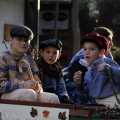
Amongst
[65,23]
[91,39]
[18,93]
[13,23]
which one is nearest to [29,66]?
[18,93]

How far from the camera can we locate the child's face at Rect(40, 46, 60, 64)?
5293 mm

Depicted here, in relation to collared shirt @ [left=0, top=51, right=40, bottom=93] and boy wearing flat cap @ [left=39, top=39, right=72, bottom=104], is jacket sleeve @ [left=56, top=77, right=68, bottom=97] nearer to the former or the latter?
boy wearing flat cap @ [left=39, top=39, right=72, bottom=104]

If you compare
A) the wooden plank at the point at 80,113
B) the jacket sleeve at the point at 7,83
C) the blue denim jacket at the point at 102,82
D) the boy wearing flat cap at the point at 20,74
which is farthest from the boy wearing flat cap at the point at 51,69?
the wooden plank at the point at 80,113

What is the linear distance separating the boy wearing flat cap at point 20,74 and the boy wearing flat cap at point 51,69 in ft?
0.82

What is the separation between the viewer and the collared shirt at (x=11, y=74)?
15.3 feet

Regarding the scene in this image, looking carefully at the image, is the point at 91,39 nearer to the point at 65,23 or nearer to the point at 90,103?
the point at 90,103

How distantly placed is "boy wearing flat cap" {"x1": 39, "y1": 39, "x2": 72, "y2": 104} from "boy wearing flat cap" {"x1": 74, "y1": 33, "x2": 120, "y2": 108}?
2.02 feet

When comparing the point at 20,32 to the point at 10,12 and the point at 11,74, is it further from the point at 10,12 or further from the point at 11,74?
the point at 10,12

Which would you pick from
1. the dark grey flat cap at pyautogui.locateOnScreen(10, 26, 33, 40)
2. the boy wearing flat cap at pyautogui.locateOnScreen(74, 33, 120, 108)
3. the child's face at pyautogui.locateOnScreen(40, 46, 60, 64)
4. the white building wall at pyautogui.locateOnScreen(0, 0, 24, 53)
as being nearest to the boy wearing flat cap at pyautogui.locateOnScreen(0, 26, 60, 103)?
the dark grey flat cap at pyautogui.locateOnScreen(10, 26, 33, 40)

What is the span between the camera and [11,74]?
4.81 m

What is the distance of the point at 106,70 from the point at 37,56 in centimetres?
158

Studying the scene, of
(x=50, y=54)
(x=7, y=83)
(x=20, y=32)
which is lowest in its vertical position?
(x=7, y=83)

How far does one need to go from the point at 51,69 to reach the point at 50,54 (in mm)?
154

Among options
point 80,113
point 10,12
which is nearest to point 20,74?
point 80,113
